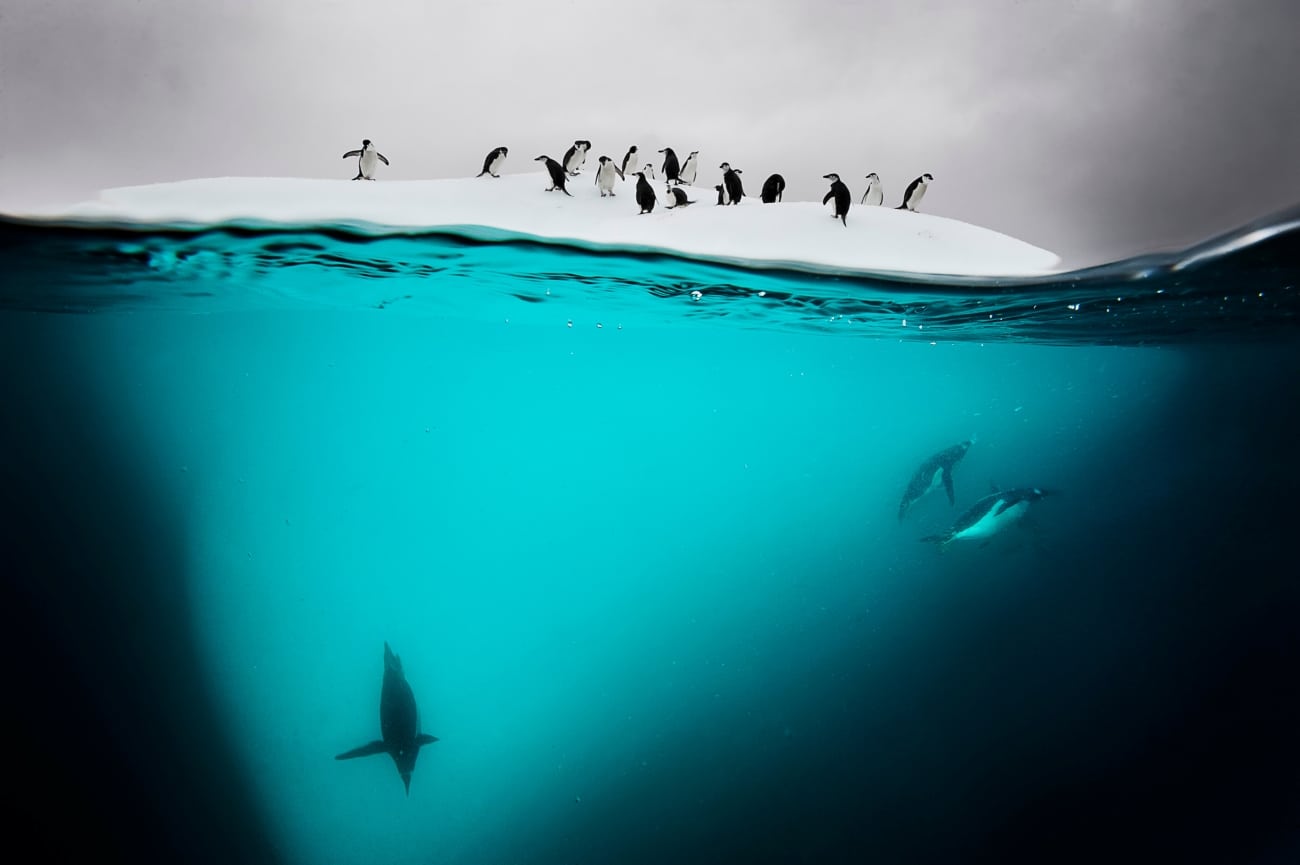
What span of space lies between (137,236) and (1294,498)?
20.7 m

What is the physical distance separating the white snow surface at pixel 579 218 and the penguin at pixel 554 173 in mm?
59

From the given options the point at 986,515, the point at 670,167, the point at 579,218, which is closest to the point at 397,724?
the point at 579,218

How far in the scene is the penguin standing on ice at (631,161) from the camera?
14.5 feet

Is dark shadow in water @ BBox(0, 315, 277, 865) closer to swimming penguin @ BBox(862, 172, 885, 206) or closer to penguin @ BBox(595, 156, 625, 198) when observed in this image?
penguin @ BBox(595, 156, 625, 198)

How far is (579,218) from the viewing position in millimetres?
5562

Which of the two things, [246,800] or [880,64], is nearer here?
[880,64]

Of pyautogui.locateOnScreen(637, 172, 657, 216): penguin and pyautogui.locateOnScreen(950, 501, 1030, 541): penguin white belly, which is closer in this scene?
pyautogui.locateOnScreen(637, 172, 657, 216): penguin

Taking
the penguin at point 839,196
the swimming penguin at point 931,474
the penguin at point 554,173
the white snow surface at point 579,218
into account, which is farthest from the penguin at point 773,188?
the swimming penguin at point 931,474

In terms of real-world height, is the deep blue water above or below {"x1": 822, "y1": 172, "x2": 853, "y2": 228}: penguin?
Result: below

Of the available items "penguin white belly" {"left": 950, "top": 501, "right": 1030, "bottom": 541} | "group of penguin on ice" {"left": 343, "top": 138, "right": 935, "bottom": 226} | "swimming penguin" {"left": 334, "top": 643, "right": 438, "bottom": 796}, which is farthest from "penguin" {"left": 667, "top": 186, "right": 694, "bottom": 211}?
"swimming penguin" {"left": 334, "top": 643, "right": 438, "bottom": 796}

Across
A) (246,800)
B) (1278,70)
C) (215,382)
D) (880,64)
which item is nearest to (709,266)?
(880,64)

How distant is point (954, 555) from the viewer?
1019 cm

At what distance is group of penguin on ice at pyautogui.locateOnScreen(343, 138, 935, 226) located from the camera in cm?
439

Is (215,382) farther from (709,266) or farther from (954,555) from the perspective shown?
(954,555)
